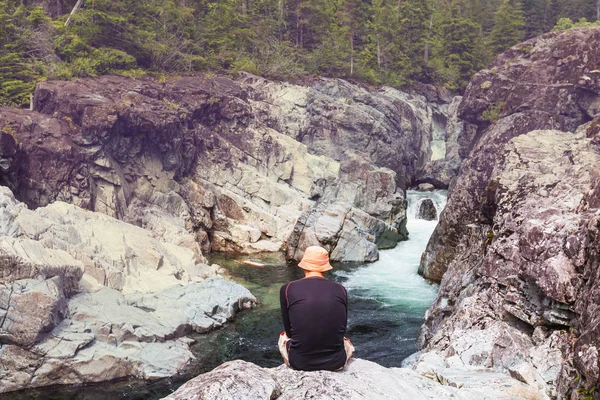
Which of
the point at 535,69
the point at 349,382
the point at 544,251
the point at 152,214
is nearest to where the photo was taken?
the point at 349,382

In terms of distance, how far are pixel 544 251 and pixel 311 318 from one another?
6.23 meters

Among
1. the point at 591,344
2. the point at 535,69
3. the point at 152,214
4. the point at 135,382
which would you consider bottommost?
the point at 135,382

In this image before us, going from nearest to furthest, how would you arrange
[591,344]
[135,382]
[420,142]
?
[591,344]
[135,382]
[420,142]

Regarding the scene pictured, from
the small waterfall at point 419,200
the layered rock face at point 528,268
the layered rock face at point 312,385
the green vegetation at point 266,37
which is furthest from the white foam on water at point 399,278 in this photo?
the green vegetation at point 266,37

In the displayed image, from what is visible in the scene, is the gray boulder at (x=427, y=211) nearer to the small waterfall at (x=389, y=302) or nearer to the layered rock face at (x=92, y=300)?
the small waterfall at (x=389, y=302)

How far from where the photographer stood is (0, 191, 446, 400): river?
13.4 m

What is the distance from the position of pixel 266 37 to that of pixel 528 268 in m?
40.7

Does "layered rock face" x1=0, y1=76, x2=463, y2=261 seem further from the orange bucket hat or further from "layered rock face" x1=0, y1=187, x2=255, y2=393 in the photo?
the orange bucket hat

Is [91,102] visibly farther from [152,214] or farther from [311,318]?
[311,318]

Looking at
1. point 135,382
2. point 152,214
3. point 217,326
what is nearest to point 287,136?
point 152,214

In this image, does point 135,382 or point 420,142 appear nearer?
point 135,382

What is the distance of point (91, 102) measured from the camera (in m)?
28.7

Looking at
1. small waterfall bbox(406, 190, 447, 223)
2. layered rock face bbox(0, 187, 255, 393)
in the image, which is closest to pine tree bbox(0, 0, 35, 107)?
layered rock face bbox(0, 187, 255, 393)

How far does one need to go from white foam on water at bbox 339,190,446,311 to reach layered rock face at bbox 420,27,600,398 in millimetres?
1249
